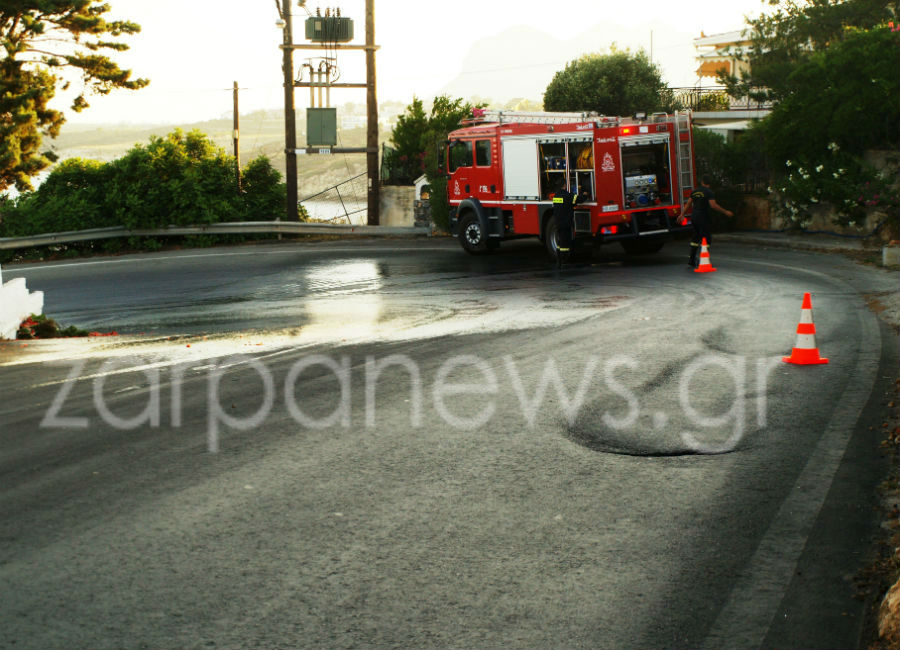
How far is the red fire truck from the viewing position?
21.3 metres

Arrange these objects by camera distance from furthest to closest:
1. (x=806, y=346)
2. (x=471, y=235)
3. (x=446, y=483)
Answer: (x=471, y=235) → (x=806, y=346) → (x=446, y=483)

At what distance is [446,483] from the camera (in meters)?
6.69

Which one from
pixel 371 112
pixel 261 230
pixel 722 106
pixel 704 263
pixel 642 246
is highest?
pixel 722 106

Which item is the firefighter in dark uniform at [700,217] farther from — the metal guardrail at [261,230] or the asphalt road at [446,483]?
the metal guardrail at [261,230]

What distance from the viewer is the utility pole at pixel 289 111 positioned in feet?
104

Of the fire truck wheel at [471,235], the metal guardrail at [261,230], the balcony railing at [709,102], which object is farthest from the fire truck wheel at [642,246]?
the balcony railing at [709,102]

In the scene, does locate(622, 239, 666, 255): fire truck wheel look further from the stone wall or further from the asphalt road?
the stone wall

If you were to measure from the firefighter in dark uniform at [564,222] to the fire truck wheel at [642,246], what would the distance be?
8.69 feet

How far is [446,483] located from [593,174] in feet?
51.1

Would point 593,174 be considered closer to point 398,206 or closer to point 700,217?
point 700,217

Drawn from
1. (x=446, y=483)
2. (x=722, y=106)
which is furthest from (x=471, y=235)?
(x=722, y=106)

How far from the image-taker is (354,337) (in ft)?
41.6

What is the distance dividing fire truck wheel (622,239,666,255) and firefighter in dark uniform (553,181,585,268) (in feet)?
8.69

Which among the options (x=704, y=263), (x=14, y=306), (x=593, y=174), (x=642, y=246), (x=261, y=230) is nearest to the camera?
(x=14, y=306)
